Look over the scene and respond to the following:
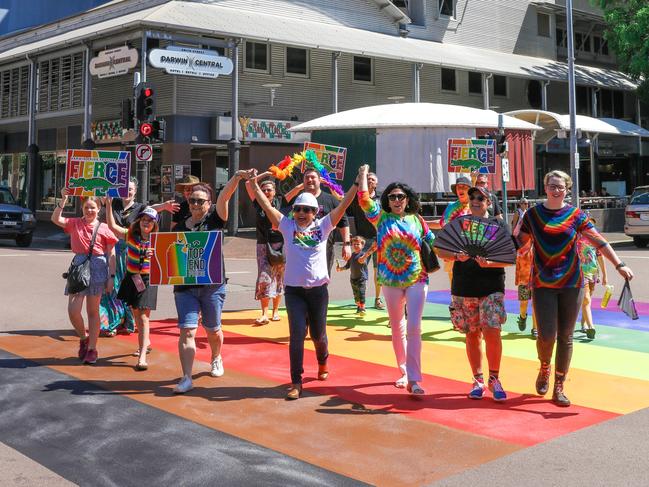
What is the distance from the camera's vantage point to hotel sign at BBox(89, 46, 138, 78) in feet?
76.1

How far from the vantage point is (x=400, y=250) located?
21.6 feet

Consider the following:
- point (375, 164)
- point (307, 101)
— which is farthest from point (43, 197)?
point (375, 164)

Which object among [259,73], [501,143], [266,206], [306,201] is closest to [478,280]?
[306,201]

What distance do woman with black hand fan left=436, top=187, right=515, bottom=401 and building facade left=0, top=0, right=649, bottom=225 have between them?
18047 millimetres

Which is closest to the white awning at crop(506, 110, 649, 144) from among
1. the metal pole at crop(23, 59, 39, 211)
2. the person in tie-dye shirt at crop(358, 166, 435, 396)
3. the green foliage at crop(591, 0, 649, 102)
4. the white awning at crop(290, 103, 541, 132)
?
the green foliage at crop(591, 0, 649, 102)

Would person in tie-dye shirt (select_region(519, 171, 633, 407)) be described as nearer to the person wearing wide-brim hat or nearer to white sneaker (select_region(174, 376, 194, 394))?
white sneaker (select_region(174, 376, 194, 394))

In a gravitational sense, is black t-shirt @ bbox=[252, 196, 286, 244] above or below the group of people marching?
above

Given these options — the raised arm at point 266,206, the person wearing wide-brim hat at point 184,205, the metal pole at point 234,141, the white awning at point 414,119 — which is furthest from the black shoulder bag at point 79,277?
the white awning at point 414,119

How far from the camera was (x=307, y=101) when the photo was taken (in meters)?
31.3

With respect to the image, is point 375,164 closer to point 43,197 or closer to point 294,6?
point 294,6

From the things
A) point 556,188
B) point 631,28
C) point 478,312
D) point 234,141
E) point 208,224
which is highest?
point 631,28

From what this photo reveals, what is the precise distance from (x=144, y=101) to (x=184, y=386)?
43.2ft

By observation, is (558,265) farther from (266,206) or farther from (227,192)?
(227,192)

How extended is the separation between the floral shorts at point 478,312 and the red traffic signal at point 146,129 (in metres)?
13.5
